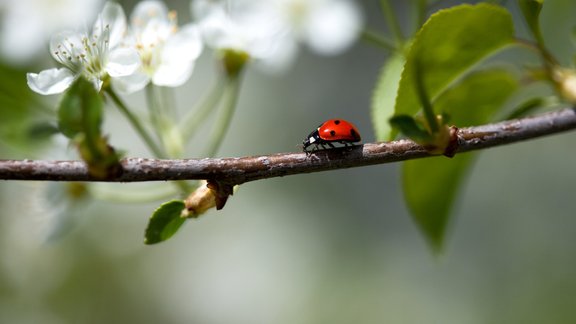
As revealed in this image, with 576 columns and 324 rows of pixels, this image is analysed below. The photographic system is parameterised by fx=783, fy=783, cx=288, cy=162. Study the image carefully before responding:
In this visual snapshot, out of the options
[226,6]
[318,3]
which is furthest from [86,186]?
[318,3]

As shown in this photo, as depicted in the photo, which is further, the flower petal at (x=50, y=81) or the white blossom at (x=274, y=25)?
the white blossom at (x=274, y=25)

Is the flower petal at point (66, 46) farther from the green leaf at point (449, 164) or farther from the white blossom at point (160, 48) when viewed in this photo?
the green leaf at point (449, 164)

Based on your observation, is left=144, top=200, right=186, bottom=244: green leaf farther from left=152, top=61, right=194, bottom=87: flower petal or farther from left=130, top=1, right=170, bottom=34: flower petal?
left=130, top=1, right=170, bottom=34: flower petal

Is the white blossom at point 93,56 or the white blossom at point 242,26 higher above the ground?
the white blossom at point 93,56

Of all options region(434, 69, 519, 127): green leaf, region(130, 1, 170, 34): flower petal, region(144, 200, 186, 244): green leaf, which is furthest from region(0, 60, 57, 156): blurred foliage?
region(434, 69, 519, 127): green leaf

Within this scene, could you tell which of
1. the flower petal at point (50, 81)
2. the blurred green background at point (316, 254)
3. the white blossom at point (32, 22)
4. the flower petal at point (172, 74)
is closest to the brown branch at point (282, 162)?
the flower petal at point (50, 81)

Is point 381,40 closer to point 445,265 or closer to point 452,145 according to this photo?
point 452,145

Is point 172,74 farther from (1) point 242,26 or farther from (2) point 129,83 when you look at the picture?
(1) point 242,26

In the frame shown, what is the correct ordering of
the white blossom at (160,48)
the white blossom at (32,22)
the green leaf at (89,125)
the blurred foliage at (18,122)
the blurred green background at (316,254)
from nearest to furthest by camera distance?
the green leaf at (89,125), the white blossom at (160,48), the blurred foliage at (18,122), the white blossom at (32,22), the blurred green background at (316,254)
